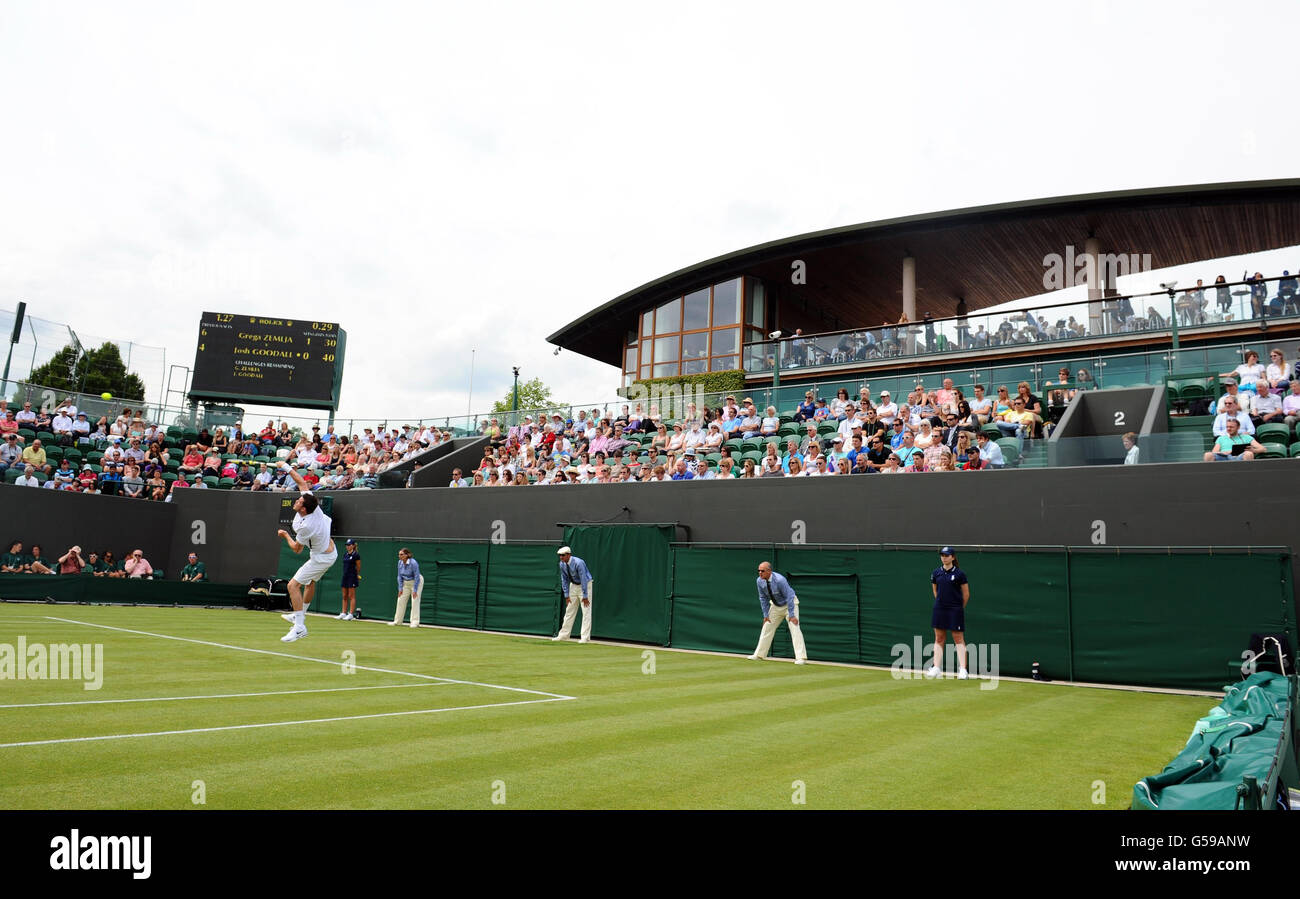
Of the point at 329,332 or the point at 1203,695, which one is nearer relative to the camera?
the point at 1203,695

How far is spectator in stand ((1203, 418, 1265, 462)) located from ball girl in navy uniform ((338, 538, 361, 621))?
2034 cm

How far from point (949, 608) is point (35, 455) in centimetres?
2851

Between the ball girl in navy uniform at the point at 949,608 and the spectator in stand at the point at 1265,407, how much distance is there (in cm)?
699

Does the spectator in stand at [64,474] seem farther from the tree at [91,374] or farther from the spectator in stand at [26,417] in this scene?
the tree at [91,374]

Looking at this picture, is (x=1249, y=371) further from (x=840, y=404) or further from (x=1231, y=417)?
(x=840, y=404)

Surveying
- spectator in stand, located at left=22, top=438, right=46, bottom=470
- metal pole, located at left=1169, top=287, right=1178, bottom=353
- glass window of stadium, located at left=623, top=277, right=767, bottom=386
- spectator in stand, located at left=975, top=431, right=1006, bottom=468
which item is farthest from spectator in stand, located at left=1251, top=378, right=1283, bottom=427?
spectator in stand, located at left=22, top=438, right=46, bottom=470

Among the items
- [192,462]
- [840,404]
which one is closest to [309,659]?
[840,404]

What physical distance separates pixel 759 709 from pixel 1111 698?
5.93m

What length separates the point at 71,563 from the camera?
25.7 metres

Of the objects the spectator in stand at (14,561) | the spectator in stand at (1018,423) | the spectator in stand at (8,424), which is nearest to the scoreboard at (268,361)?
the spectator in stand at (8,424)

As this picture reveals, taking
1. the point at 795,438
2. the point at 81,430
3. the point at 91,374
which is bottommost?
the point at 795,438

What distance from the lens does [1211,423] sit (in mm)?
17359

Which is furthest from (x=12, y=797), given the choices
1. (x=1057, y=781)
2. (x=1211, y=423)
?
(x=1211, y=423)
